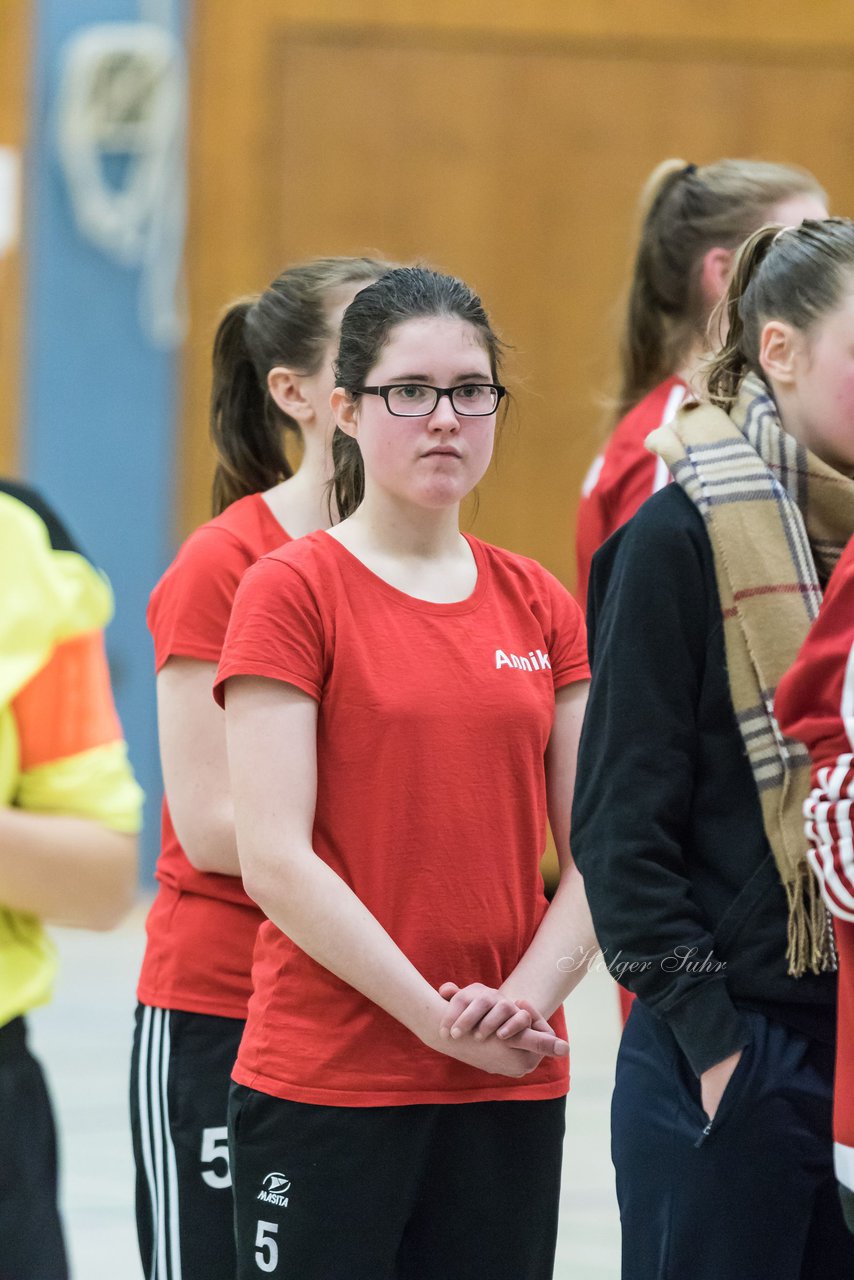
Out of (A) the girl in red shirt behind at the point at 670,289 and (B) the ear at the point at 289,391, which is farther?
(A) the girl in red shirt behind at the point at 670,289

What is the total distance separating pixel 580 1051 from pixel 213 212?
3.01 metres

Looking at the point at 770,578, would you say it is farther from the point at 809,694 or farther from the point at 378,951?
the point at 378,951

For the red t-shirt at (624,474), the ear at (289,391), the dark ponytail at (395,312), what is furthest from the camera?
the red t-shirt at (624,474)

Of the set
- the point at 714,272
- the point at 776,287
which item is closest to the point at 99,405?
the point at 714,272

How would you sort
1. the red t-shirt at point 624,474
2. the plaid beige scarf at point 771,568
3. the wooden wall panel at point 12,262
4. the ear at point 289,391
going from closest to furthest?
the plaid beige scarf at point 771,568, the ear at point 289,391, the red t-shirt at point 624,474, the wooden wall panel at point 12,262

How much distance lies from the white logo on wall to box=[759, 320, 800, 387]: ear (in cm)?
88

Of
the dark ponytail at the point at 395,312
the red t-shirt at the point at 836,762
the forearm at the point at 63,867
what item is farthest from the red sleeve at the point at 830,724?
the forearm at the point at 63,867

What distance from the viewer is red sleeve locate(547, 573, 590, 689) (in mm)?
1871

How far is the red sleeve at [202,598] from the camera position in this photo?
6.61 feet

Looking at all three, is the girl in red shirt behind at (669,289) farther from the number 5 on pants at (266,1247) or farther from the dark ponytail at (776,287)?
the number 5 on pants at (266,1247)

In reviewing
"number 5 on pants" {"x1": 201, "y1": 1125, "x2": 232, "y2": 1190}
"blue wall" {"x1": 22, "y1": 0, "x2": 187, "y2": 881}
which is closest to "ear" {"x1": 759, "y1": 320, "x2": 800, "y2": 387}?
"number 5 on pants" {"x1": 201, "y1": 1125, "x2": 232, "y2": 1190}

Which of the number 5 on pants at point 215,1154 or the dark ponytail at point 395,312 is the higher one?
the dark ponytail at point 395,312

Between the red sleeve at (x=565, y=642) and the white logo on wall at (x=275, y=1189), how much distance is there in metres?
0.57

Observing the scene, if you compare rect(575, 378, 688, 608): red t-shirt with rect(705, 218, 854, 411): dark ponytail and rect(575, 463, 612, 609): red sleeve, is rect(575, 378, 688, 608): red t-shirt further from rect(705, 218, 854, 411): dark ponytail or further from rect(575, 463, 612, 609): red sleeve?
rect(705, 218, 854, 411): dark ponytail
